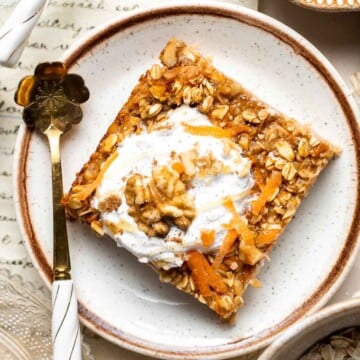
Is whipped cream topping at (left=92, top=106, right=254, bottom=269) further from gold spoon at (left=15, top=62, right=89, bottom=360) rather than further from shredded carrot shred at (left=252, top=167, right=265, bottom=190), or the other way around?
gold spoon at (left=15, top=62, right=89, bottom=360)

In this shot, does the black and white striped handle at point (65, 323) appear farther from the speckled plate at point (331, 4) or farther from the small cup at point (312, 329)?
the speckled plate at point (331, 4)

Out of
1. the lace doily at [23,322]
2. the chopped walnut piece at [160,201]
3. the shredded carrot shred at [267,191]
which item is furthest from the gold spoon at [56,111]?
the shredded carrot shred at [267,191]

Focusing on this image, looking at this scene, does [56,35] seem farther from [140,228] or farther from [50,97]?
[140,228]

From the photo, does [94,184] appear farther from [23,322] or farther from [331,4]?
[331,4]

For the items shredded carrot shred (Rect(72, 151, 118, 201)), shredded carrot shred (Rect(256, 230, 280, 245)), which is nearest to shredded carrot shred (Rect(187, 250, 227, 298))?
shredded carrot shred (Rect(256, 230, 280, 245))

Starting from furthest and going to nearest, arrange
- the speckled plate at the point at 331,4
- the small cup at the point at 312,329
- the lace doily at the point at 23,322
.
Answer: the lace doily at the point at 23,322 → the speckled plate at the point at 331,4 → the small cup at the point at 312,329

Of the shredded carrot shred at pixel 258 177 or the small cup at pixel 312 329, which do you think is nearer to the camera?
the small cup at pixel 312 329

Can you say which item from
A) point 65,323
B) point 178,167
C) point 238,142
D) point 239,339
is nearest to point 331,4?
point 238,142
